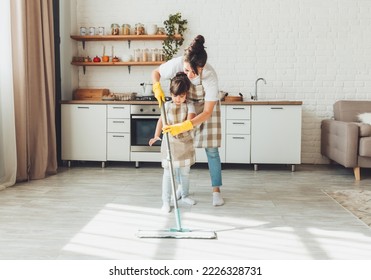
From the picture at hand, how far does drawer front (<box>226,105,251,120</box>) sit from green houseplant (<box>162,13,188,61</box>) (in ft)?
3.47

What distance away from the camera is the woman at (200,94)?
2.92 m

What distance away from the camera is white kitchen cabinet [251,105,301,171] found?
510 centimetres

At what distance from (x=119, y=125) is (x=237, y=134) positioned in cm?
135

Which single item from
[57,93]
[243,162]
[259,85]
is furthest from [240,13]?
[57,93]

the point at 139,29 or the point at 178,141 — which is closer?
the point at 178,141

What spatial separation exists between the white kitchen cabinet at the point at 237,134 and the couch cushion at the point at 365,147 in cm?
121

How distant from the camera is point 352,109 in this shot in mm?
5234

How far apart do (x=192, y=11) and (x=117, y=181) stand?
247 cm

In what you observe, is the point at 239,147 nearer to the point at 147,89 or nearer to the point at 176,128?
the point at 147,89

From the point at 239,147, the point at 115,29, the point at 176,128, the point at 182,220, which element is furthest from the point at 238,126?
the point at 176,128

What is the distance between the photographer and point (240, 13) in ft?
18.6

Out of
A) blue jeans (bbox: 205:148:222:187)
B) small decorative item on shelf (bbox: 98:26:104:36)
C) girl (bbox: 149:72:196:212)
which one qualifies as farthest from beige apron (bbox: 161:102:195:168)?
small decorative item on shelf (bbox: 98:26:104:36)

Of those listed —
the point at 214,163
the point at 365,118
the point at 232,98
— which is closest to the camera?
the point at 214,163

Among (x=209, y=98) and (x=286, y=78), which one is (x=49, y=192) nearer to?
(x=209, y=98)
